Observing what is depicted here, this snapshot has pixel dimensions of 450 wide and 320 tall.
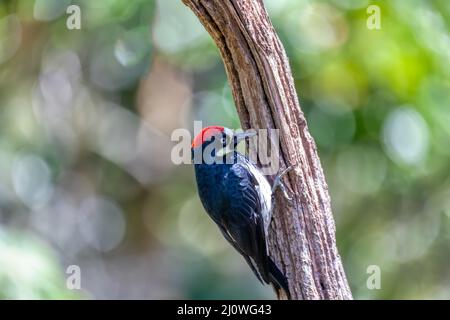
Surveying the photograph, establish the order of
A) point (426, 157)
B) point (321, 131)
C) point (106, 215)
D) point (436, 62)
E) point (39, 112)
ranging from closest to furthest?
point (436, 62), point (426, 157), point (321, 131), point (39, 112), point (106, 215)

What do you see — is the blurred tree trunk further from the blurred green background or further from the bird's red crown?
the blurred green background

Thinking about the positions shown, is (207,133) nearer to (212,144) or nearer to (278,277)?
(212,144)

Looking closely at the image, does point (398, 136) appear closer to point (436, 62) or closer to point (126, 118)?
point (436, 62)

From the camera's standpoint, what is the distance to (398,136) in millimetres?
7160

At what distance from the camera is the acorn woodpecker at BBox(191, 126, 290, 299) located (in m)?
4.99

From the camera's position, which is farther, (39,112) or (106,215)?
(106,215)

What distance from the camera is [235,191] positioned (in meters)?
5.23

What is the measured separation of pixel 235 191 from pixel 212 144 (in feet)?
1.13

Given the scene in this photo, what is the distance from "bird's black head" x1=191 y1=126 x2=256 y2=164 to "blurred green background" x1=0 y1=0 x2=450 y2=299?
1917 millimetres

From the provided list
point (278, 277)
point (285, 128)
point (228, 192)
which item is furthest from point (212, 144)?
point (278, 277)

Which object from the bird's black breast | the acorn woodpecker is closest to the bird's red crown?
the acorn woodpecker
